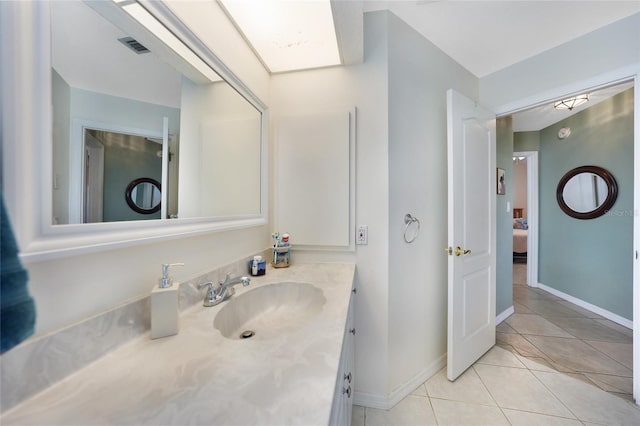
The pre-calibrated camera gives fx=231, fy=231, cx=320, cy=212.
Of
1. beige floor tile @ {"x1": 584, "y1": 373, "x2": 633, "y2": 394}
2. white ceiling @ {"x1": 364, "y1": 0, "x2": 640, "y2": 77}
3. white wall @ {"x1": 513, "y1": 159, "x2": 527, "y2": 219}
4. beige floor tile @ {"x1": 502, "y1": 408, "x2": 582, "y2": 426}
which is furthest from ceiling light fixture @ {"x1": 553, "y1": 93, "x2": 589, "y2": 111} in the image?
white wall @ {"x1": 513, "y1": 159, "x2": 527, "y2": 219}

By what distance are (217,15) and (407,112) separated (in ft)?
3.83

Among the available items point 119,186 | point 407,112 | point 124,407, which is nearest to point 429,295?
point 407,112

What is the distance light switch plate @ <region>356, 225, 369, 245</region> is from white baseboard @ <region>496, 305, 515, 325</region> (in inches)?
80.5

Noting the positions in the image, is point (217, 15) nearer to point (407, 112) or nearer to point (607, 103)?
point (407, 112)

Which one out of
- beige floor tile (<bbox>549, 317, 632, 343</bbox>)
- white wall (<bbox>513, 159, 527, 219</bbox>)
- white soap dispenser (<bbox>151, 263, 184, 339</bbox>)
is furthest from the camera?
white wall (<bbox>513, 159, 527, 219</bbox>)

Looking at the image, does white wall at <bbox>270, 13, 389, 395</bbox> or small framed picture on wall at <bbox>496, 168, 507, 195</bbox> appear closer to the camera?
white wall at <bbox>270, 13, 389, 395</bbox>

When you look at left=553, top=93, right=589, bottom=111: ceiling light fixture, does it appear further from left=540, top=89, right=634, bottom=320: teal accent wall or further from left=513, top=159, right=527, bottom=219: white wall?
left=513, top=159, right=527, bottom=219: white wall

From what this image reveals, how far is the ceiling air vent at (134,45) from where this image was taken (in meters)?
0.65

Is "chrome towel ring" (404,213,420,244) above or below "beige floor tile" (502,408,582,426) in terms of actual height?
above

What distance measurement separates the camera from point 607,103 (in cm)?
254

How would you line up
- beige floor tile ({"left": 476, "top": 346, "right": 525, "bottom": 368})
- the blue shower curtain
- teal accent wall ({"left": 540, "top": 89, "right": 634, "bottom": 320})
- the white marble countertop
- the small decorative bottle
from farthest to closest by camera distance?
1. teal accent wall ({"left": 540, "top": 89, "right": 634, "bottom": 320})
2. beige floor tile ({"left": 476, "top": 346, "right": 525, "bottom": 368})
3. the small decorative bottle
4. the white marble countertop
5. the blue shower curtain

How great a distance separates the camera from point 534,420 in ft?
4.32

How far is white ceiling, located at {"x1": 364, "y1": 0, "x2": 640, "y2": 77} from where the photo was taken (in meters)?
1.38

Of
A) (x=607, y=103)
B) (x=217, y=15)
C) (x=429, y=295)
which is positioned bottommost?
(x=429, y=295)
